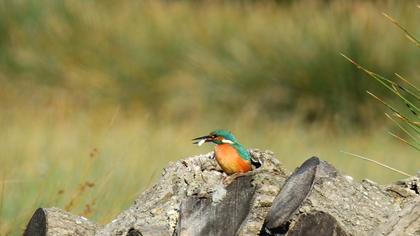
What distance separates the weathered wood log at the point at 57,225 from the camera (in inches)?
153

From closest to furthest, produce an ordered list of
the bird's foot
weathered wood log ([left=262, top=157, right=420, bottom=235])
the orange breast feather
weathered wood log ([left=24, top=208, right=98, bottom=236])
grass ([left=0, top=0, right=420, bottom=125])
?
weathered wood log ([left=262, top=157, right=420, bottom=235]) → the bird's foot → the orange breast feather → weathered wood log ([left=24, top=208, right=98, bottom=236]) → grass ([left=0, top=0, right=420, bottom=125])

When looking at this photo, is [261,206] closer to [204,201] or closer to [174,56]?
[204,201]

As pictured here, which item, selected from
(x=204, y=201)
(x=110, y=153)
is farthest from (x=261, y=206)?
(x=110, y=153)

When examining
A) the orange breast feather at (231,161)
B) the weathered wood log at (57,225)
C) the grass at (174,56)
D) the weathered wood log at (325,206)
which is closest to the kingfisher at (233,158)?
the orange breast feather at (231,161)

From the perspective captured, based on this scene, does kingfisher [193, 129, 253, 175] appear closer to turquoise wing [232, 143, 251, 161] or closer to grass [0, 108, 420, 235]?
turquoise wing [232, 143, 251, 161]

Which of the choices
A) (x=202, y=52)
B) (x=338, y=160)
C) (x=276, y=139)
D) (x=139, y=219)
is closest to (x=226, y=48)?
(x=202, y=52)

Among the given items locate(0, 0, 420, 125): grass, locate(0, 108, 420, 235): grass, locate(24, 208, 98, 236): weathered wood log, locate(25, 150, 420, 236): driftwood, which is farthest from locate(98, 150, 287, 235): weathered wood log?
locate(0, 0, 420, 125): grass

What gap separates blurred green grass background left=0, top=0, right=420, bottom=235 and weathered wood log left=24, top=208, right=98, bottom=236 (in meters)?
7.90

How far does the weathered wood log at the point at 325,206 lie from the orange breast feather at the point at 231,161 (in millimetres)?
306

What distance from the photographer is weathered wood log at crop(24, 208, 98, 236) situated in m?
3.89

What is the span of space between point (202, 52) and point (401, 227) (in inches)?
467

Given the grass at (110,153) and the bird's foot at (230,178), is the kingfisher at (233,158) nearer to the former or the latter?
the bird's foot at (230,178)

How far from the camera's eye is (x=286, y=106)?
14758mm

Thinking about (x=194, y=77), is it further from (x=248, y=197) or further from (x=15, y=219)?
(x=248, y=197)
